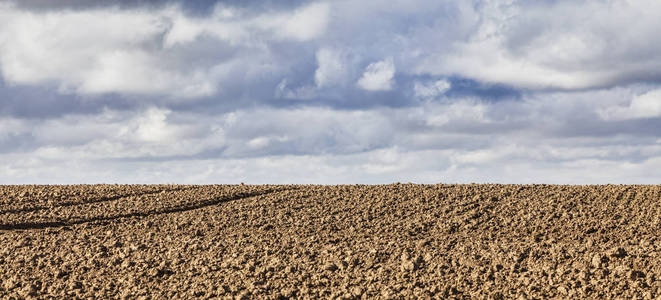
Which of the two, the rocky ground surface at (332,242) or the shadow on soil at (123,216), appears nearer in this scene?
the rocky ground surface at (332,242)

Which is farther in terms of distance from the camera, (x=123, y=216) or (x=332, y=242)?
(x=123, y=216)

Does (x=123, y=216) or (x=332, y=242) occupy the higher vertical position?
(x=123, y=216)

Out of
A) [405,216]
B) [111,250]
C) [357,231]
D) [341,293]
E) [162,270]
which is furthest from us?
[405,216]

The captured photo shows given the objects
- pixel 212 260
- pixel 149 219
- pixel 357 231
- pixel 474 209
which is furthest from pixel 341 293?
pixel 149 219

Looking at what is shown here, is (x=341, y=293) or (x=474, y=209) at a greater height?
(x=474, y=209)

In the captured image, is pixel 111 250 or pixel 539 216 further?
pixel 539 216

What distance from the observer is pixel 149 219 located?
51.9 feet

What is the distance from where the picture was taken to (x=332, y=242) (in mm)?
12672

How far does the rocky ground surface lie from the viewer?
9961 millimetres

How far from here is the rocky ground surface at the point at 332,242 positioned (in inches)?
392

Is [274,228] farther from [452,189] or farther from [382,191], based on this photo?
[452,189]

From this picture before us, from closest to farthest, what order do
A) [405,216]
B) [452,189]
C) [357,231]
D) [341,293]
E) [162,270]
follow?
[341,293] → [162,270] → [357,231] → [405,216] → [452,189]

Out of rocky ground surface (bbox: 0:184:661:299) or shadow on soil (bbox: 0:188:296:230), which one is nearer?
rocky ground surface (bbox: 0:184:661:299)

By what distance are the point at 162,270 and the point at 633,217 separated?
→ 9.75 meters
